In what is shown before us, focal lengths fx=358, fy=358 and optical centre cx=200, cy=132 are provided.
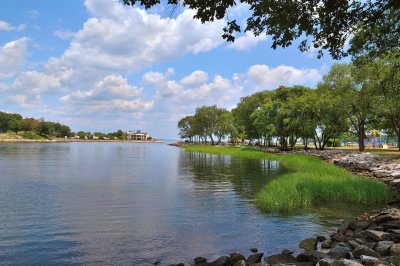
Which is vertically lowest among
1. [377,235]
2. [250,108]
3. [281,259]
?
[281,259]

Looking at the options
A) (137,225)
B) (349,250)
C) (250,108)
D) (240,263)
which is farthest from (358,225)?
(250,108)

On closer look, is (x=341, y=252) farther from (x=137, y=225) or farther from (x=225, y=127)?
(x=225, y=127)

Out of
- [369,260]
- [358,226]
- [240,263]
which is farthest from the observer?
[358,226]

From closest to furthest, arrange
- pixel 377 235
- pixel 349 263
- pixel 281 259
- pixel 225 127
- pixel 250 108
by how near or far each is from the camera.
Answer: pixel 349 263, pixel 281 259, pixel 377 235, pixel 250 108, pixel 225 127

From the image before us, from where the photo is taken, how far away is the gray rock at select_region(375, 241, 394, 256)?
10977 mm

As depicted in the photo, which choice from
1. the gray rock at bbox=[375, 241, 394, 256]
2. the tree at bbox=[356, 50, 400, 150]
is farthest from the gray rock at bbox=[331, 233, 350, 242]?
the tree at bbox=[356, 50, 400, 150]

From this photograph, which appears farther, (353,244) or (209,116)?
(209,116)

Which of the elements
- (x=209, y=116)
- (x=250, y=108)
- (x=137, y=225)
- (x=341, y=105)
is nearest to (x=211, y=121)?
(x=209, y=116)

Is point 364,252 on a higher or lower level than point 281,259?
higher

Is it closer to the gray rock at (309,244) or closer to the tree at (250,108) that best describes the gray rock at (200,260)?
the gray rock at (309,244)

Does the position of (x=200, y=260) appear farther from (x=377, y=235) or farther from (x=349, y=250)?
(x=377, y=235)

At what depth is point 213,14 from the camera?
11.3 m

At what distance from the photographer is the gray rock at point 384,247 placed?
11.0m

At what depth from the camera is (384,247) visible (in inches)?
441
